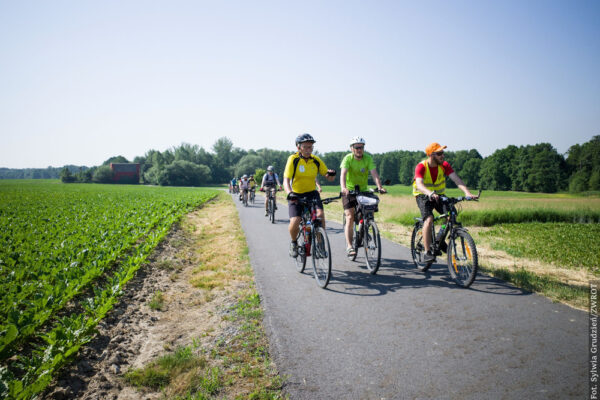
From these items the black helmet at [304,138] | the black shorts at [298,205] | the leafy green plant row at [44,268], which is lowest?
the leafy green plant row at [44,268]

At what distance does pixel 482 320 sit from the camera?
138 inches

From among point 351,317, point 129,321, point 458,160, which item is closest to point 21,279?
point 129,321

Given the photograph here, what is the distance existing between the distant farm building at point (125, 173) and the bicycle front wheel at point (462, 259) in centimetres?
11612

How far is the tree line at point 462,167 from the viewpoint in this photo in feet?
182

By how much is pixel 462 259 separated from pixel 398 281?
3.35ft

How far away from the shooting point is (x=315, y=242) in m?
5.16

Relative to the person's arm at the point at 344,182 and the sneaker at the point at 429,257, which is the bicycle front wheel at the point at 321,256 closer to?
the person's arm at the point at 344,182

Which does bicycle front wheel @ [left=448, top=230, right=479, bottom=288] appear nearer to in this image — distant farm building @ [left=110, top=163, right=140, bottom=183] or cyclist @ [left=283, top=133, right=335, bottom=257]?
cyclist @ [left=283, top=133, right=335, bottom=257]

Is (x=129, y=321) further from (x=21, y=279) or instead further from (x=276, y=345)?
(x=21, y=279)

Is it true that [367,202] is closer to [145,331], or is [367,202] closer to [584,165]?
[145,331]

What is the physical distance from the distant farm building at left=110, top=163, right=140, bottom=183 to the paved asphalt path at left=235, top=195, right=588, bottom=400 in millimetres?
114905

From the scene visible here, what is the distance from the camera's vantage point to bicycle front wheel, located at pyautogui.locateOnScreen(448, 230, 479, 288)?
4.38m

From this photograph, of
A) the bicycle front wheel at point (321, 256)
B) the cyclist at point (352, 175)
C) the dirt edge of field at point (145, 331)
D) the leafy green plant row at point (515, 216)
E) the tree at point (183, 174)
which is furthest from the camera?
the tree at point (183, 174)

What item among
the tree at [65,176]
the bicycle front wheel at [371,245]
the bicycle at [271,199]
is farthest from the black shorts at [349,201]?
the tree at [65,176]
